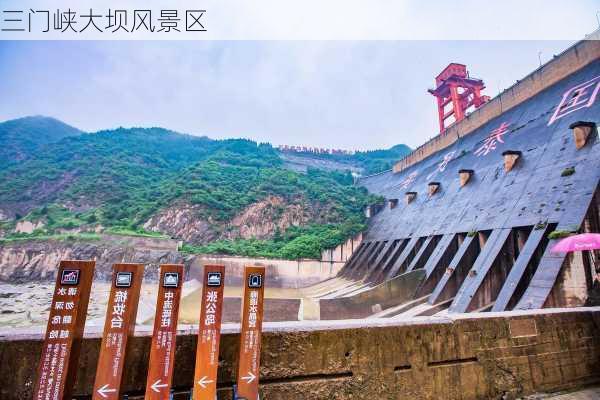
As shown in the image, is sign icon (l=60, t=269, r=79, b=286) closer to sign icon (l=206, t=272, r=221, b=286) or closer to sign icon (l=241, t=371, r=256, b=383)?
sign icon (l=206, t=272, r=221, b=286)

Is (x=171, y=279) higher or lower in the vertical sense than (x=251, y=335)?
higher

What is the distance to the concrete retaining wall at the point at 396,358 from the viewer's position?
2061 millimetres

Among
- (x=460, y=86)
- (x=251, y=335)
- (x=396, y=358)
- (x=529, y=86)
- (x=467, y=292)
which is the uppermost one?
(x=460, y=86)

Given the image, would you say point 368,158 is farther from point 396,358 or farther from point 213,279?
point 213,279

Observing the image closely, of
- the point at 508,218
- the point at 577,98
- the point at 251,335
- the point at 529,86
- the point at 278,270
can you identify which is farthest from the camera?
the point at 278,270

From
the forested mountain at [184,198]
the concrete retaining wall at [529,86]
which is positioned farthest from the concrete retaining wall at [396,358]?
the forested mountain at [184,198]

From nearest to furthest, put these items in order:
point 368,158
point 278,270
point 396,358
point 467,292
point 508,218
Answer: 1. point 396,358
2. point 467,292
3. point 508,218
4. point 278,270
5. point 368,158

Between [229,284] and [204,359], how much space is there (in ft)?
69.2

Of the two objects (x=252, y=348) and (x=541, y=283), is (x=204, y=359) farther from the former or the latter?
(x=541, y=283)

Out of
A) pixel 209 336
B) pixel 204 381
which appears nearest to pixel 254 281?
pixel 209 336

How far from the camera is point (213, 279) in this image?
A: 206 centimetres

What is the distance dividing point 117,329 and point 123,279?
0.30 meters

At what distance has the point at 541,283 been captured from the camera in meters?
7.19

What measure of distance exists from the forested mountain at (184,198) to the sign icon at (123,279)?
72.0 feet
